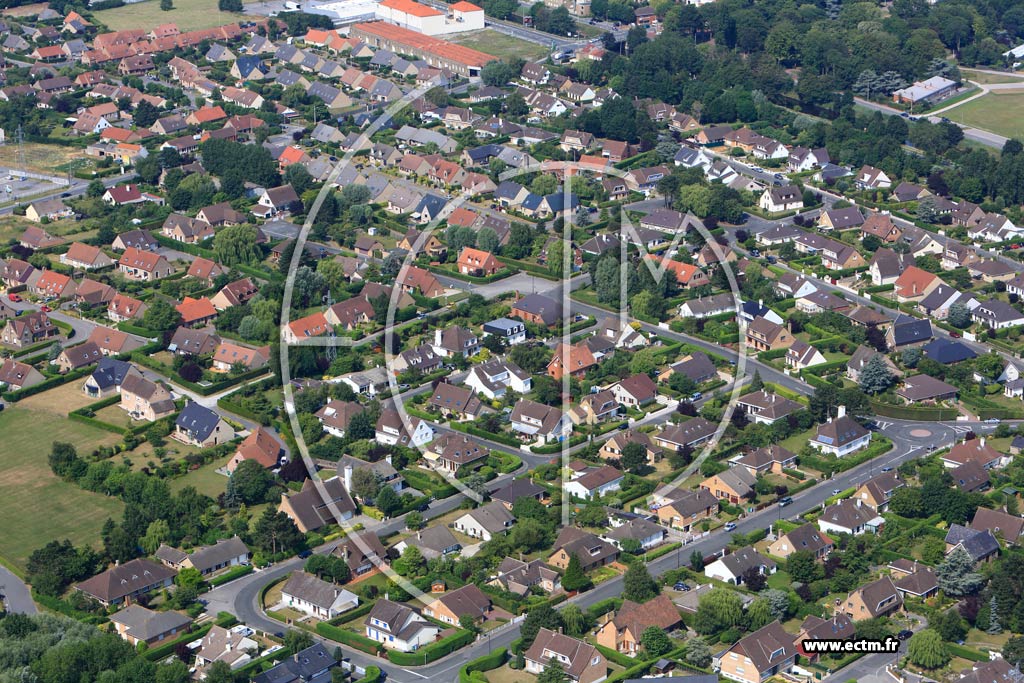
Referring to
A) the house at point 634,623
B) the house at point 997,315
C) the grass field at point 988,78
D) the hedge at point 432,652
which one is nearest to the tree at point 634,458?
the house at point 634,623

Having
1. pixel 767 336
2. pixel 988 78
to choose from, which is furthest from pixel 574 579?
pixel 988 78

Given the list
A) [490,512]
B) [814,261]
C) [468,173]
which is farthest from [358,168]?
[490,512]

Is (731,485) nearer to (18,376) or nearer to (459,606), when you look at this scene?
(459,606)

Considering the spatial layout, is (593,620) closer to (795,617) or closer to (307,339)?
(795,617)

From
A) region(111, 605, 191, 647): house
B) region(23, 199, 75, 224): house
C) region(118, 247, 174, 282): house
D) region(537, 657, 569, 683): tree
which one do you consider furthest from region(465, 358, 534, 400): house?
region(23, 199, 75, 224): house

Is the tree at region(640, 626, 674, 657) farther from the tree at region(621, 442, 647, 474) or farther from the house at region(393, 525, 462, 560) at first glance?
the tree at region(621, 442, 647, 474)
